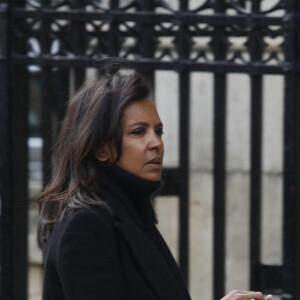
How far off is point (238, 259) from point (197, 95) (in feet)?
3.67

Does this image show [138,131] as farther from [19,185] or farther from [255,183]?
[19,185]

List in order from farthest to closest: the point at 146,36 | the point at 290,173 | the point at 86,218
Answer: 1. the point at 146,36
2. the point at 290,173
3. the point at 86,218

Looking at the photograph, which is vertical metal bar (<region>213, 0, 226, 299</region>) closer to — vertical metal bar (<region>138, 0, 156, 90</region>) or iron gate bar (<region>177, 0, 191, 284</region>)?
iron gate bar (<region>177, 0, 191, 284</region>)

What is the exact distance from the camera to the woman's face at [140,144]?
7.30 feet

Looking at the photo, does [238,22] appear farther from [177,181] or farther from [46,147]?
[46,147]

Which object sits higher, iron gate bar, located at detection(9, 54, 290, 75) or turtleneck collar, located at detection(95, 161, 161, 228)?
iron gate bar, located at detection(9, 54, 290, 75)

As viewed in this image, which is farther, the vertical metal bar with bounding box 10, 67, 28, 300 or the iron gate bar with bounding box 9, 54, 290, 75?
the vertical metal bar with bounding box 10, 67, 28, 300

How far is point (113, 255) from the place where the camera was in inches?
81.2

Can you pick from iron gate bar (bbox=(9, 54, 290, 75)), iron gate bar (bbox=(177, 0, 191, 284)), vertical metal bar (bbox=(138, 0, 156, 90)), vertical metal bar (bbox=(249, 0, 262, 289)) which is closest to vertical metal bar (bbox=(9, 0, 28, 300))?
iron gate bar (bbox=(9, 54, 290, 75))

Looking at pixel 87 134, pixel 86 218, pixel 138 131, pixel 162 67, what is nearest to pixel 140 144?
pixel 138 131

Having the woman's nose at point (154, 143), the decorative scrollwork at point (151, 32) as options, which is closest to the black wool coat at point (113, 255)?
the woman's nose at point (154, 143)

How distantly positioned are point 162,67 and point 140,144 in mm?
1781

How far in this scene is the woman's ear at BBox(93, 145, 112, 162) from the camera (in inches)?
88.0

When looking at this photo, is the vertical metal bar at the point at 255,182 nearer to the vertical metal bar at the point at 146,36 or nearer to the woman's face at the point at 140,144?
the vertical metal bar at the point at 146,36
